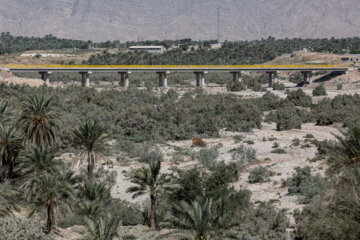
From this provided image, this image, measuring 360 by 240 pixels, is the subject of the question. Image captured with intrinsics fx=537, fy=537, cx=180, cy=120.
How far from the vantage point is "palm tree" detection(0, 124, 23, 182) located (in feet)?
113

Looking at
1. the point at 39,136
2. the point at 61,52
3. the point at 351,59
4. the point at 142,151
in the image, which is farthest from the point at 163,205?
the point at 61,52

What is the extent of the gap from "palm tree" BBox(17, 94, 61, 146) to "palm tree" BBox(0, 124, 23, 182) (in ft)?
2.26

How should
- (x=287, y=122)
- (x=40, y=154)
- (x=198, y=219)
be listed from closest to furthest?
(x=198, y=219) → (x=40, y=154) → (x=287, y=122)

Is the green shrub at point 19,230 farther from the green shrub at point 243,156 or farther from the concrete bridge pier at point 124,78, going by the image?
the concrete bridge pier at point 124,78

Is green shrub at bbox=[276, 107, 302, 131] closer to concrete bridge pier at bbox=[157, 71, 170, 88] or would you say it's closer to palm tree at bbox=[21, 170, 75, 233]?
palm tree at bbox=[21, 170, 75, 233]

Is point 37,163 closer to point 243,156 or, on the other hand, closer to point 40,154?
point 40,154

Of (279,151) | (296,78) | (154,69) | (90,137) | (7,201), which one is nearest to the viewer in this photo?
(7,201)

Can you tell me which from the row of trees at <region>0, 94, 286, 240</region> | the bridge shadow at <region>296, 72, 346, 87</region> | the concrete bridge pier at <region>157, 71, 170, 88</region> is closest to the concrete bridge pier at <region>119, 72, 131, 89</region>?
the concrete bridge pier at <region>157, 71, 170, 88</region>

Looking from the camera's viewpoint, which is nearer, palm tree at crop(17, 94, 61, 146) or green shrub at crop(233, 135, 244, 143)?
palm tree at crop(17, 94, 61, 146)

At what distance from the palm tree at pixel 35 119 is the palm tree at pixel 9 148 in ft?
2.26

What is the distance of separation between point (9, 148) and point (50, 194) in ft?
29.1

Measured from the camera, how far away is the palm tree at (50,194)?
27.5m

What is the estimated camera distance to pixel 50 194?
27375 mm

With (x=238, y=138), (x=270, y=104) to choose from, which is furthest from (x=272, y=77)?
(x=238, y=138)
